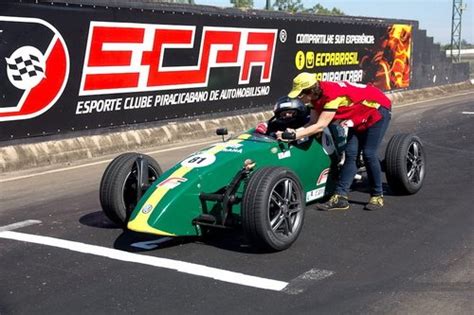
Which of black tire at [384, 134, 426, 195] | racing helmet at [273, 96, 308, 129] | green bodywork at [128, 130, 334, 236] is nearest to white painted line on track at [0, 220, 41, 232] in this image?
green bodywork at [128, 130, 334, 236]

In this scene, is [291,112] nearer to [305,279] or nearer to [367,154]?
[367,154]

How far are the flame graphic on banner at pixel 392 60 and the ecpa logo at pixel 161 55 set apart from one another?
18.6ft

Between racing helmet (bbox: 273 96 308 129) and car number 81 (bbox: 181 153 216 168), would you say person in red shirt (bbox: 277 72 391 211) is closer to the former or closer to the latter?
racing helmet (bbox: 273 96 308 129)

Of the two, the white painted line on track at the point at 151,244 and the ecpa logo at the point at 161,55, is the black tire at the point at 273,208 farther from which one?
the ecpa logo at the point at 161,55

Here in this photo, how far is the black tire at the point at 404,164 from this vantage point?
25.0ft

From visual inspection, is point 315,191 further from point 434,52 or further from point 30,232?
point 434,52

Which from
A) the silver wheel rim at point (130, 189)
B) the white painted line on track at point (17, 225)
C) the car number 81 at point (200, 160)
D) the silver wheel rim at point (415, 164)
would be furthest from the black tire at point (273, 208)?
the white painted line on track at point (17, 225)

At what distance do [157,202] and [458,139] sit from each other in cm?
853

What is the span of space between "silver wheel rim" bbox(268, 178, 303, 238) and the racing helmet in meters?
1.24

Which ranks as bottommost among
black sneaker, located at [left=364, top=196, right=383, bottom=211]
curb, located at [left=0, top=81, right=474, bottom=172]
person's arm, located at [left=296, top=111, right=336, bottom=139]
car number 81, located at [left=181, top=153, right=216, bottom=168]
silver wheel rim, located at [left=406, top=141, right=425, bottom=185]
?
curb, located at [left=0, top=81, right=474, bottom=172]

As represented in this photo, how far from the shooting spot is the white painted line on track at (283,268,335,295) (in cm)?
490

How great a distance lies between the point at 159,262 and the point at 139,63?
23.8 feet

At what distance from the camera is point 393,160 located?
25.0ft

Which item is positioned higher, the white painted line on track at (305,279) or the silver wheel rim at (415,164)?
the silver wheel rim at (415,164)
